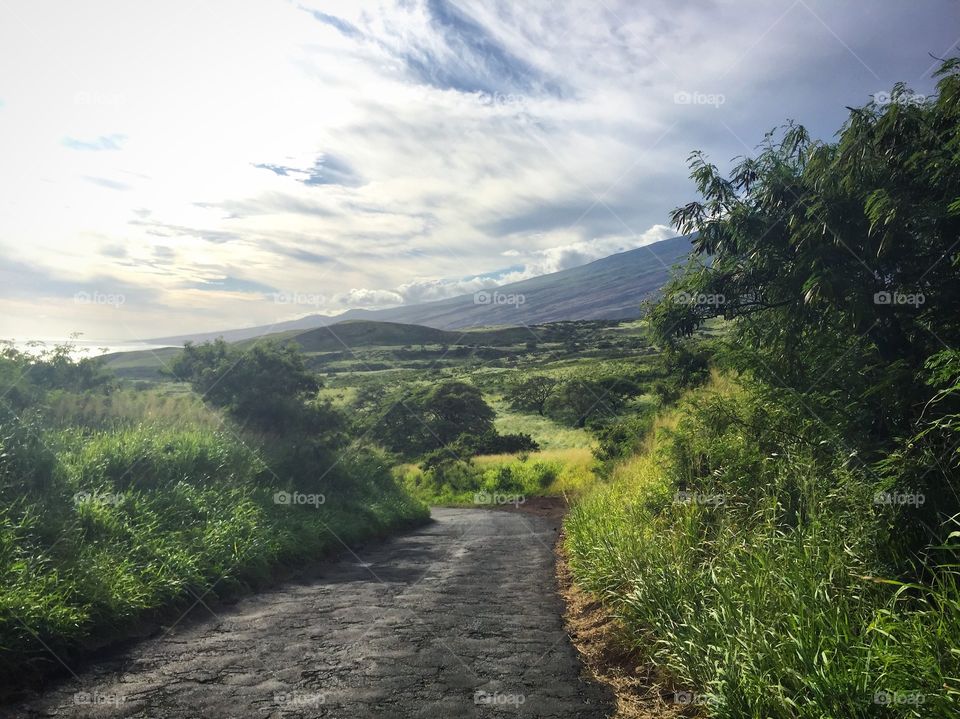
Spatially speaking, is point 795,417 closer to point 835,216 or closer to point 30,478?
point 835,216

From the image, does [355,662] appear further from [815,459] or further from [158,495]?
[158,495]

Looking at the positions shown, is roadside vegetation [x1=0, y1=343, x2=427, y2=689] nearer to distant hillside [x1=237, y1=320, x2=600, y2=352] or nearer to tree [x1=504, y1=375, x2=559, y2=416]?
tree [x1=504, y1=375, x2=559, y2=416]

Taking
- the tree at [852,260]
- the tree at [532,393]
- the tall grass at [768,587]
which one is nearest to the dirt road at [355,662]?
the tall grass at [768,587]

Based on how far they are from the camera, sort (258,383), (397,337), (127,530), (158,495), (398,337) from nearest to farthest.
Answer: (127,530) < (158,495) < (258,383) < (397,337) < (398,337)

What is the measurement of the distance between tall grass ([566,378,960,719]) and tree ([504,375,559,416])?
167 ft

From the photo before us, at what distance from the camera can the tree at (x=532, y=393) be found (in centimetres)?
6200

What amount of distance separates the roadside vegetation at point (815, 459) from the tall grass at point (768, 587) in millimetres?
21

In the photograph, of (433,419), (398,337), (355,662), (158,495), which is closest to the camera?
(355,662)

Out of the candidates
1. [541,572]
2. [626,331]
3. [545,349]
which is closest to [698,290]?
[541,572]

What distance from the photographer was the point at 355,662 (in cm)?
620

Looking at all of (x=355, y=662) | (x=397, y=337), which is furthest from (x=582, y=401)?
(x=397, y=337)

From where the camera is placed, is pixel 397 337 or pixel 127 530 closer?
pixel 127 530

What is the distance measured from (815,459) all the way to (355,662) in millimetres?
5530

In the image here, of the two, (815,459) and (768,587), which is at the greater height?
(815,459)
